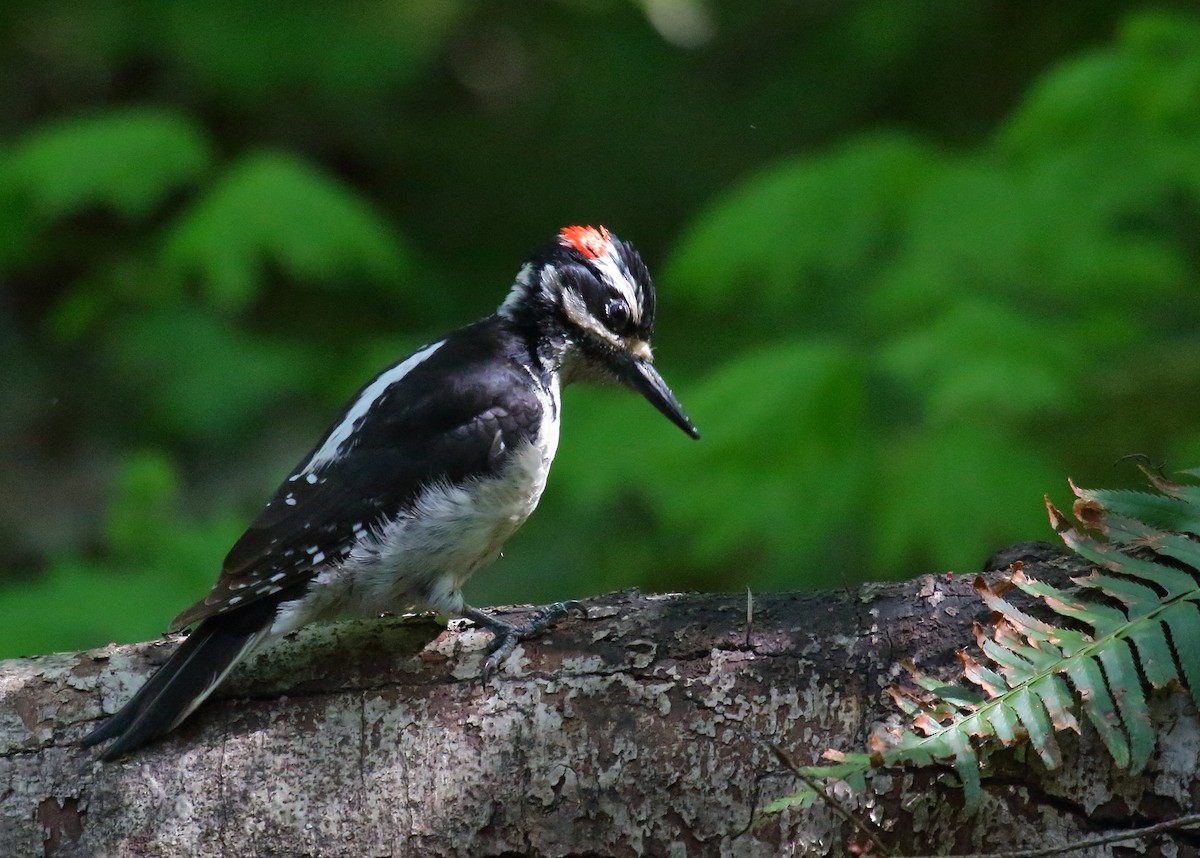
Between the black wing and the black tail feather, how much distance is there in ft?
0.43

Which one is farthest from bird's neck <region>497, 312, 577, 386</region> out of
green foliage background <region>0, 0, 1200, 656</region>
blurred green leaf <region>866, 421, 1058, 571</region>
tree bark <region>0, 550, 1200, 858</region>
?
blurred green leaf <region>866, 421, 1058, 571</region>

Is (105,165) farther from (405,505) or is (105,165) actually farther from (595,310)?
(405,505)

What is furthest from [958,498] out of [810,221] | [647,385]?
[810,221]

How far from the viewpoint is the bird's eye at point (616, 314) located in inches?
137

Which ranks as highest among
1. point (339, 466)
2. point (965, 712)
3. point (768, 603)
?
point (339, 466)

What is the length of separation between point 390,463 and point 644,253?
13.6 ft

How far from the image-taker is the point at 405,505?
2955mm

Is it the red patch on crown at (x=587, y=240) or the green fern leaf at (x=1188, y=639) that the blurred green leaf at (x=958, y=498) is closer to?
the red patch on crown at (x=587, y=240)

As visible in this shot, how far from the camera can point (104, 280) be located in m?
6.35

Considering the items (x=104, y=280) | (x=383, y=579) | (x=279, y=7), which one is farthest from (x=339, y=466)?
(x=279, y=7)

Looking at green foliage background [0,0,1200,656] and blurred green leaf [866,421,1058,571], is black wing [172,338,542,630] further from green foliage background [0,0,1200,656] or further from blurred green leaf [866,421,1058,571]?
blurred green leaf [866,421,1058,571]

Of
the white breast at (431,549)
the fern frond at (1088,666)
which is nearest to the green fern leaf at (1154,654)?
the fern frond at (1088,666)

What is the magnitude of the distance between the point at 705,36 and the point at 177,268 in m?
3.88

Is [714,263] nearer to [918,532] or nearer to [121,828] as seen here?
[918,532]
